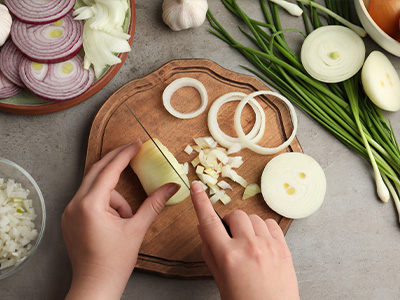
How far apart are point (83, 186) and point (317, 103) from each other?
110 cm

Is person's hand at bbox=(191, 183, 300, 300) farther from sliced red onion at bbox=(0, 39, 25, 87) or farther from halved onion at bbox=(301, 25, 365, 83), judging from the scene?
sliced red onion at bbox=(0, 39, 25, 87)

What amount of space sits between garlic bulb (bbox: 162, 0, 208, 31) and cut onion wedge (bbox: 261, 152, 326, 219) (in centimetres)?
73

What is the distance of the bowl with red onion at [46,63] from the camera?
5.80ft

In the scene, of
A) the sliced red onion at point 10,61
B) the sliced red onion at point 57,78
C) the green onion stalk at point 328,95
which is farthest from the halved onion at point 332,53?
the sliced red onion at point 10,61

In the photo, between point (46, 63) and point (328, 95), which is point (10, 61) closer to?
point (46, 63)

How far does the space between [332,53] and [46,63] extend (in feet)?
4.11

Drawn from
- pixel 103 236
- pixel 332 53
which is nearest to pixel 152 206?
pixel 103 236

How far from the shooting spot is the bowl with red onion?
1.77m

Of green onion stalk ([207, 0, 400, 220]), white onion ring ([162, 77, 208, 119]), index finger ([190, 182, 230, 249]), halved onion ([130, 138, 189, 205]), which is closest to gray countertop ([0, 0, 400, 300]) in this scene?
green onion stalk ([207, 0, 400, 220])

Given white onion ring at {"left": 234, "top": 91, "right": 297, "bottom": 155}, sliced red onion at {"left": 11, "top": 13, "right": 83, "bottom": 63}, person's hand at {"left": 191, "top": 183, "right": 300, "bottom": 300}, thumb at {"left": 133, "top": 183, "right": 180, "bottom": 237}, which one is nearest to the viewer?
person's hand at {"left": 191, "top": 183, "right": 300, "bottom": 300}

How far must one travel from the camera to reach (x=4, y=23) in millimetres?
1741

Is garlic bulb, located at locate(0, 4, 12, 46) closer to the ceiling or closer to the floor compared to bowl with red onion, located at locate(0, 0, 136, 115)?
closer to the ceiling

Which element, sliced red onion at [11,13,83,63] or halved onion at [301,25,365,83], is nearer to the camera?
sliced red onion at [11,13,83,63]

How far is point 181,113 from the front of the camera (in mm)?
1925
